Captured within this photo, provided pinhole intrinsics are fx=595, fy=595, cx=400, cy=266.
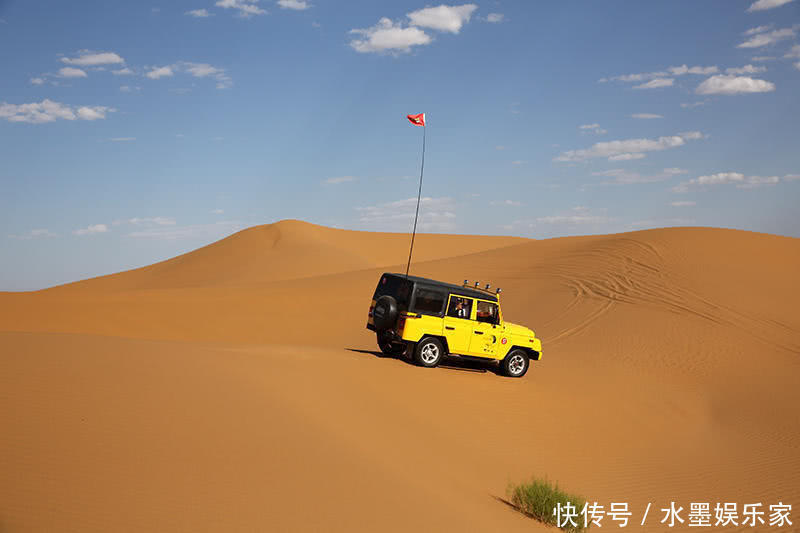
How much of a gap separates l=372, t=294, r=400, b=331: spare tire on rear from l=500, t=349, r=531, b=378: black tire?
10.8ft

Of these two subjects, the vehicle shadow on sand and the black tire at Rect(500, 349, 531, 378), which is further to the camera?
the black tire at Rect(500, 349, 531, 378)

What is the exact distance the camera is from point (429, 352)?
14.1m

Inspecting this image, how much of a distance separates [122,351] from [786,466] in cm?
1411

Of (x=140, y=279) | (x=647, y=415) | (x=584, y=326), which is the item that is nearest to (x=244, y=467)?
(x=647, y=415)

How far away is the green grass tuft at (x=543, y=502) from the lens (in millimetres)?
8641

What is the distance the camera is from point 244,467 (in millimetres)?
7137

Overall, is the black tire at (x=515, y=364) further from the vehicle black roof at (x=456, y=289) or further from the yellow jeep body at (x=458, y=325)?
the vehicle black roof at (x=456, y=289)

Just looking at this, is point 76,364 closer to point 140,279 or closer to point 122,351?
point 122,351

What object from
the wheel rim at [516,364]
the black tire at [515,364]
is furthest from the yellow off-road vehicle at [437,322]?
the wheel rim at [516,364]

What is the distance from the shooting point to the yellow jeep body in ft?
44.9

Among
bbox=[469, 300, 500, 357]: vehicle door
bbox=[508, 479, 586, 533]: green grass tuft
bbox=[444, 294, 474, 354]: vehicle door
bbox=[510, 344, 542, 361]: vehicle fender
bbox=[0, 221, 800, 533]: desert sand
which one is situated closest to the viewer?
bbox=[0, 221, 800, 533]: desert sand

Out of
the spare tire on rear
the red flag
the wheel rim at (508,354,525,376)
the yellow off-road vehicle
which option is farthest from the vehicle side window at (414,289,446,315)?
the red flag

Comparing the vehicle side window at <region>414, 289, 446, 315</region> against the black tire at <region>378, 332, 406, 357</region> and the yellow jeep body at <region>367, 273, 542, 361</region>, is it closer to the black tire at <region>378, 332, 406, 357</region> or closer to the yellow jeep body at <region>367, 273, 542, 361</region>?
the yellow jeep body at <region>367, 273, 542, 361</region>

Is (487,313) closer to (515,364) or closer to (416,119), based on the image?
(515,364)
